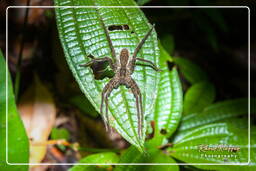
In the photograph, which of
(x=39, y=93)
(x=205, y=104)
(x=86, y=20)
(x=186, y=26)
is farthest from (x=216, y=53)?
(x=86, y=20)

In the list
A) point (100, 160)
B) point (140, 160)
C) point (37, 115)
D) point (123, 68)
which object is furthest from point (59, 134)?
point (123, 68)

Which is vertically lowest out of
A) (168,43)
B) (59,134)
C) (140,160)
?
(59,134)

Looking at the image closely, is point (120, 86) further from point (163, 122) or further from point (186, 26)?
point (186, 26)

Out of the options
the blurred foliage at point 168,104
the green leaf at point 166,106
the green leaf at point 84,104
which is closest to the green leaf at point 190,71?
the blurred foliage at point 168,104

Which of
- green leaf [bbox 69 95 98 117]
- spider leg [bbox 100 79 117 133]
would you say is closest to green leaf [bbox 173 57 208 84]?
green leaf [bbox 69 95 98 117]

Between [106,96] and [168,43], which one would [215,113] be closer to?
[168,43]

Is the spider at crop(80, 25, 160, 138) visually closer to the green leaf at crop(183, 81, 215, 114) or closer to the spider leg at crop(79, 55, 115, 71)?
the spider leg at crop(79, 55, 115, 71)

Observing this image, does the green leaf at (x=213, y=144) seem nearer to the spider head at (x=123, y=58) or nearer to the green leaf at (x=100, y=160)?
the green leaf at (x=100, y=160)
